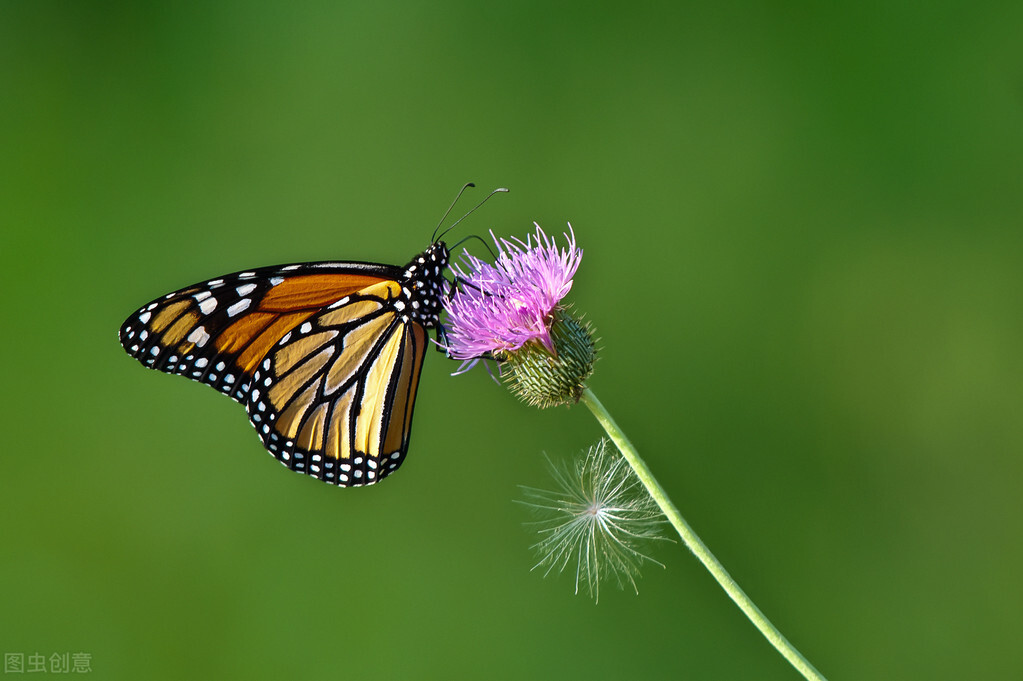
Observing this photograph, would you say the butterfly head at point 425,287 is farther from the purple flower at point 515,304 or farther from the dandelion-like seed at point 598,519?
the dandelion-like seed at point 598,519

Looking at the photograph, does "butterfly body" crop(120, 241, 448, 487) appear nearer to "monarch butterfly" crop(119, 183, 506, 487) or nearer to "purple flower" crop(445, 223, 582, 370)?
"monarch butterfly" crop(119, 183, 506, 487)

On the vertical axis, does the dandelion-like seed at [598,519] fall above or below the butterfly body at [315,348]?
below

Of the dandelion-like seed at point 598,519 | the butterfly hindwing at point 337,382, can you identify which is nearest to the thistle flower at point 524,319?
the dandelion-like seed at point 598,519

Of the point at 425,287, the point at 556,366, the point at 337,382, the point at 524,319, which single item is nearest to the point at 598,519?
the point at 556,366

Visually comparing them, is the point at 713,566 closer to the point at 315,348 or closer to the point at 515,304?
the point at 515,304

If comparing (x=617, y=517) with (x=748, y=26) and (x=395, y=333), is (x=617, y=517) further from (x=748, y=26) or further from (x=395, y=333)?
(x=748, y=26)

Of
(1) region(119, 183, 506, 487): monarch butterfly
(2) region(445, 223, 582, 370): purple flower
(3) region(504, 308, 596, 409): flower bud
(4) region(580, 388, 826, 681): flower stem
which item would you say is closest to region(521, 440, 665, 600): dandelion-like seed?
(3) region(504, 308, 596, 409): flower bud

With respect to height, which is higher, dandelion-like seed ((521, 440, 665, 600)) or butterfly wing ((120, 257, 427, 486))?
butterfly wing ((120, 257, 427, 486))
